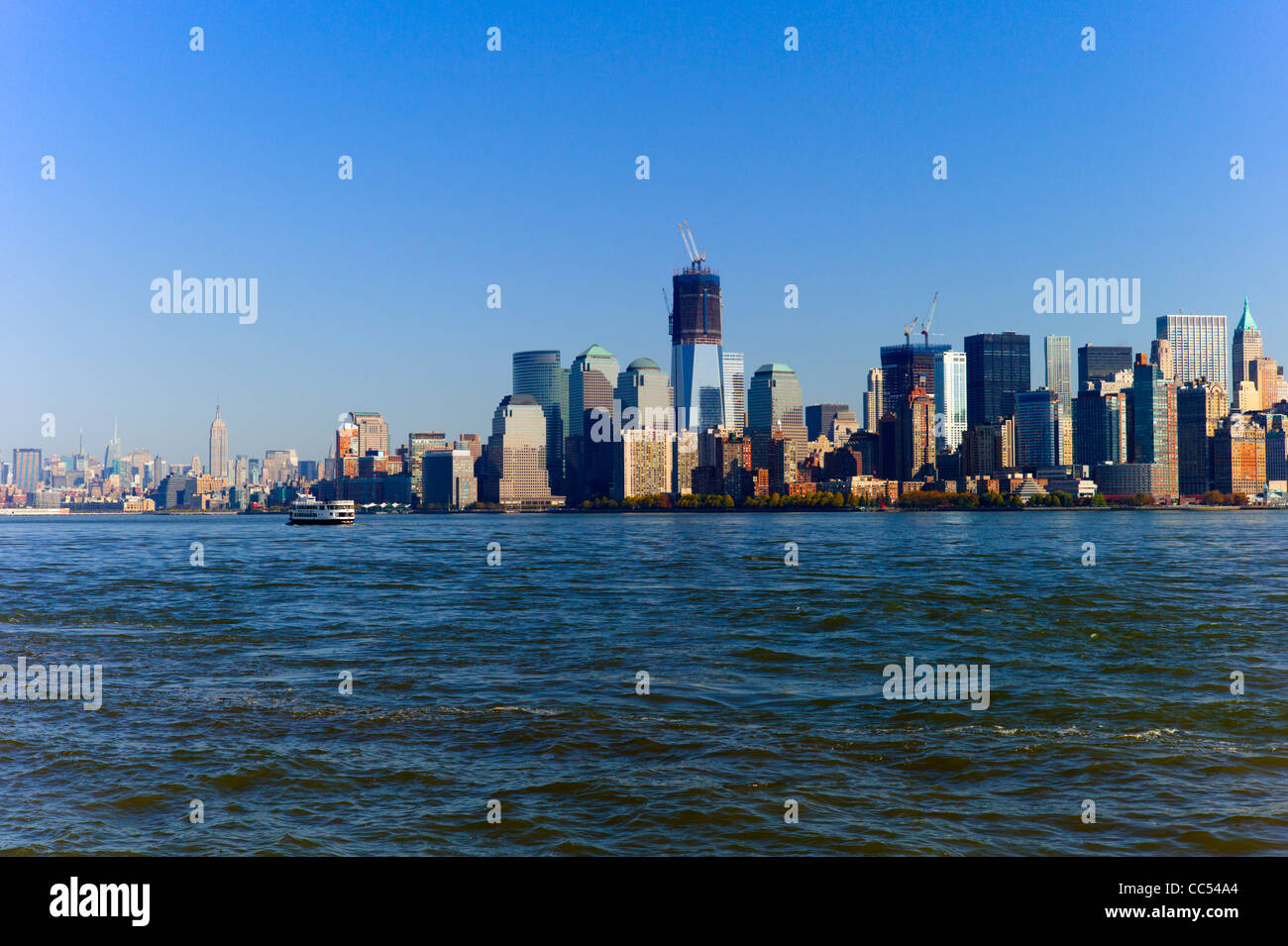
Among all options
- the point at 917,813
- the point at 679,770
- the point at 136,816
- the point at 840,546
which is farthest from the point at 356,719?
the point at 840,546

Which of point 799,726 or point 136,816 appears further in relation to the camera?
point 799,726

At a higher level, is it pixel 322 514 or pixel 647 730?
pixel 647 730

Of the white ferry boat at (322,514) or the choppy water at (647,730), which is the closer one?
the choppy water at (647,730)

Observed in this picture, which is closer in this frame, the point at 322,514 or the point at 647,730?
the point at 647,730

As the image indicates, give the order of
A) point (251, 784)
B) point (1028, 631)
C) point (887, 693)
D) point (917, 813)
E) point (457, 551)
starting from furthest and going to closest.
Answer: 1. point (457, 551)
2. point (1028, 631)
3. point (887, 693)
4. point (251, 784)
5. point (917, 813)

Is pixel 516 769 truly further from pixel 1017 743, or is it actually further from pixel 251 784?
pixel 1017 743

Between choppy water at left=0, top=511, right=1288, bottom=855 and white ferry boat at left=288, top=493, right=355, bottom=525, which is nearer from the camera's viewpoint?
choppy water at left=0, top=511, right=1288, bottom=855
